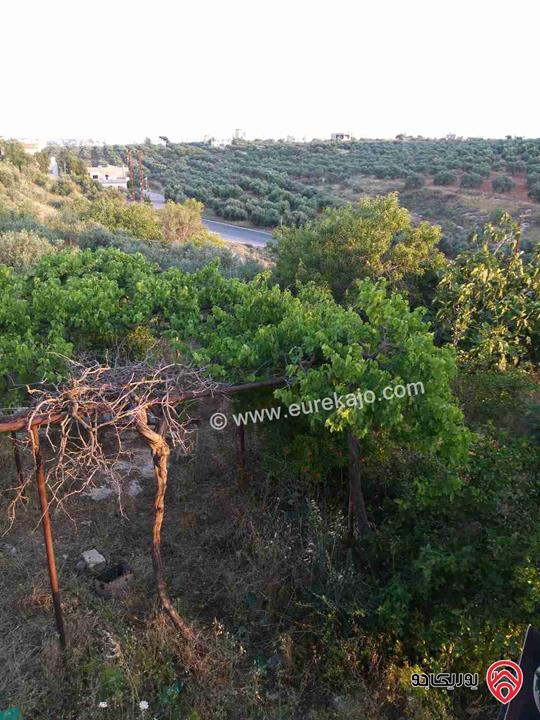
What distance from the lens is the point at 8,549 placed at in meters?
5.73

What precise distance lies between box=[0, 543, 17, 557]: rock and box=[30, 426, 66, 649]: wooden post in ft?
4.83

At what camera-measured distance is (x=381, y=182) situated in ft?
127

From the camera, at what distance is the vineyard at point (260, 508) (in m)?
4.06

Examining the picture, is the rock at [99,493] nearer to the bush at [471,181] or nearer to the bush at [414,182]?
the bush at [414,182]

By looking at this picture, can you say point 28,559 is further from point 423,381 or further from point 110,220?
point 110,220

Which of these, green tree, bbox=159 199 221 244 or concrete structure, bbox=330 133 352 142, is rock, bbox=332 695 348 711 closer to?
green tree, bbox=159 199 221 244

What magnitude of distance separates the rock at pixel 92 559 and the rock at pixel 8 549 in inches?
29.3

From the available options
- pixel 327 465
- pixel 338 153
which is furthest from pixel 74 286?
pixel 338 153

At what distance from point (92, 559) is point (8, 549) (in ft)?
3.23

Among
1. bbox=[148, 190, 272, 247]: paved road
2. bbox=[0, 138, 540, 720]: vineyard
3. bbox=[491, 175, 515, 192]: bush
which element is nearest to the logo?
bbox=[0, 138, 540, 720]: vineyard

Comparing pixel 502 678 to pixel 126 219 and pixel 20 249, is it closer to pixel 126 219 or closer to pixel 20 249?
pixel 20 249

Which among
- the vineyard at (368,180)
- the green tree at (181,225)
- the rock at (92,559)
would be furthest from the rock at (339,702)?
the green tree at (181,225)

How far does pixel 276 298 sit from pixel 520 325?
18.6ft

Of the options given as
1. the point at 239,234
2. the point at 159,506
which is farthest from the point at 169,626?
the point at 239,234
